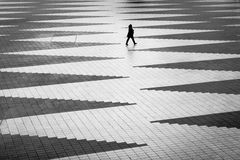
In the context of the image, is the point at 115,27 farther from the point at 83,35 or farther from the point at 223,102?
the point at 223,102

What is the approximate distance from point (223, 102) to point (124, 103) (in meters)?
2.14

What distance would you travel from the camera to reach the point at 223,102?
9.05 metres

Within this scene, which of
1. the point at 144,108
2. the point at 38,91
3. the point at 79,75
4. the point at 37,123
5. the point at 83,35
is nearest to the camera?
the point at 37,123

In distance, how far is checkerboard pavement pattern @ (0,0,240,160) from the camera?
23.6ft

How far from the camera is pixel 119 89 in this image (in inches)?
391

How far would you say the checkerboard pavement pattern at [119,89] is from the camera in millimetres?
7188

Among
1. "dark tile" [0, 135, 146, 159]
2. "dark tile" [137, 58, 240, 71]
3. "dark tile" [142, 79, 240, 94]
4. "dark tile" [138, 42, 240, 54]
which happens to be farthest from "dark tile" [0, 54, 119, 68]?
"dark tile" [0, 135, 146, 159]

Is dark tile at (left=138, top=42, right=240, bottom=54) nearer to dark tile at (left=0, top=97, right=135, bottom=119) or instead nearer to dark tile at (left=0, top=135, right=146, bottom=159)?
dark tile at (left=0, top=97, right=135, bottom=119)

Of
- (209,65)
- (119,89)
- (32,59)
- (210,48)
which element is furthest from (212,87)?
(32,59)

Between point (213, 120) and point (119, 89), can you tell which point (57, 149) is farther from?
point (119, 89)

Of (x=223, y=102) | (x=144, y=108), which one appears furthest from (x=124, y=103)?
(x=223, y=102)

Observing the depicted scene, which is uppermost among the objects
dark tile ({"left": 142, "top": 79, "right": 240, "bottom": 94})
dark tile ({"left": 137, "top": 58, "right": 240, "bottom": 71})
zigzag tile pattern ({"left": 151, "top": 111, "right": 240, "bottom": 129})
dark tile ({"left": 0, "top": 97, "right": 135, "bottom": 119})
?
dark tile ({"left": 137, "top": 58, "right": 240, "bottom": 71})

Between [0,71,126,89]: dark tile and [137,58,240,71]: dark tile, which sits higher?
[137,58,240,71]: dark tile

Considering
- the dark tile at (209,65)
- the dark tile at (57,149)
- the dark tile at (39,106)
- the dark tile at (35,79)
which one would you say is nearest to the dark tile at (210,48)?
the dark tile at (209,65)
